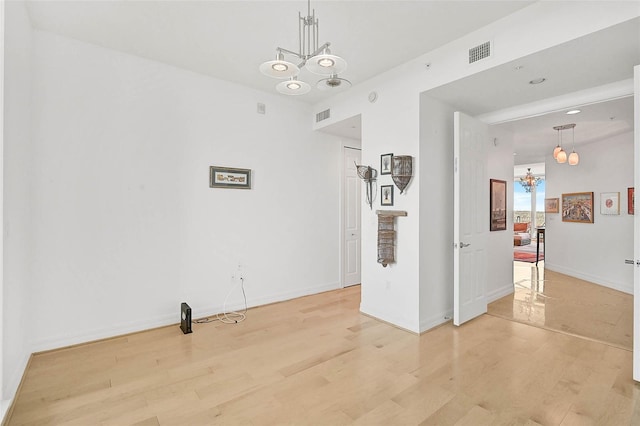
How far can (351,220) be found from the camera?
5730mm

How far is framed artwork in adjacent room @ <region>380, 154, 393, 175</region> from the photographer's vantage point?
155 inches

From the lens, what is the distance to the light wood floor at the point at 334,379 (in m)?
2.20

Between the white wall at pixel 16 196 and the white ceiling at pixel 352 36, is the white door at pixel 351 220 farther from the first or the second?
the white wall at pixel 16 196

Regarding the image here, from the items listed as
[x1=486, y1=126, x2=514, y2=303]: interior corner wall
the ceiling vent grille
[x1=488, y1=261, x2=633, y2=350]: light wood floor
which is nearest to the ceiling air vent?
the ceiling vent grille

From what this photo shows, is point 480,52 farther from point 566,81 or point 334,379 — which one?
point 334,379

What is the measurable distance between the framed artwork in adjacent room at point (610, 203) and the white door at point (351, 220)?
14.7ft

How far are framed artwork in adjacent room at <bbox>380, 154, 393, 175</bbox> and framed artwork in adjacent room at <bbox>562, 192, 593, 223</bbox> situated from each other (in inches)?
191

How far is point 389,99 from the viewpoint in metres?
3.93

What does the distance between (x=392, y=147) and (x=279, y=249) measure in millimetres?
2186

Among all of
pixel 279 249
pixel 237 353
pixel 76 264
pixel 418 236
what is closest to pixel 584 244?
pixel 418 236

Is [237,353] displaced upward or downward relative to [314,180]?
downward

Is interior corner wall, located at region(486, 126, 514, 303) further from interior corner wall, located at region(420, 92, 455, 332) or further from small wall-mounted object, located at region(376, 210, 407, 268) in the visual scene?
small wall-mounted object, located at region(376, 210, 407, 268)

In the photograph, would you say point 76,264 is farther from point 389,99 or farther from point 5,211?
point 389,99

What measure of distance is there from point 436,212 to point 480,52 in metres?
1.72
